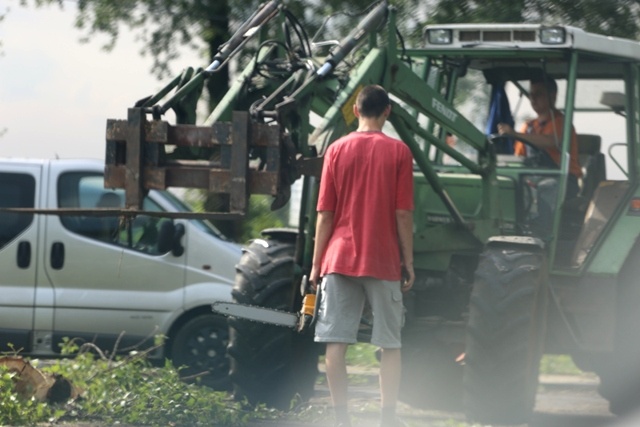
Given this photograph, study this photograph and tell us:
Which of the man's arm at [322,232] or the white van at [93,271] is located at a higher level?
the man's arm at [322,232]

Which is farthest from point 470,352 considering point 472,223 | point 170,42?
point 170,42

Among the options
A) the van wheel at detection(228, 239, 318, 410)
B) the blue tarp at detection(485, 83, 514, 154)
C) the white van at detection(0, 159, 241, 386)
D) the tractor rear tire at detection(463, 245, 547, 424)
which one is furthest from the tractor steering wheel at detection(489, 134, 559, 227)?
the white van at detection(0, 159, 241, 386)

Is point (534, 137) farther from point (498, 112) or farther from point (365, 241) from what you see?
point (365, 241)

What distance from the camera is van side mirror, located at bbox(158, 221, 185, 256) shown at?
11.6 meters

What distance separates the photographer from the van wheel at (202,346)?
1134 cm

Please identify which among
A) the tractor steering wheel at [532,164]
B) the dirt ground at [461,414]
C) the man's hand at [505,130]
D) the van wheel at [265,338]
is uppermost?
the man's hand at [505,130]

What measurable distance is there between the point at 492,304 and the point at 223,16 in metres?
6.49

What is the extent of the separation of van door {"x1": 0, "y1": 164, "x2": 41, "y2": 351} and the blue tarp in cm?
391

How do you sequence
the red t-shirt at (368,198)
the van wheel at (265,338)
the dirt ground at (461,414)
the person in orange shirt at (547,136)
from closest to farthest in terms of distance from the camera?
the red t-shirt at (368,198) → the dirt ground at (461,414) → the van wheel at (265,338) → the person in orange shirt at (547,136)

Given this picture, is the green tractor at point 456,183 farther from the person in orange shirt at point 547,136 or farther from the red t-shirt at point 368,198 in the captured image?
the red t-shirt at point 368,198

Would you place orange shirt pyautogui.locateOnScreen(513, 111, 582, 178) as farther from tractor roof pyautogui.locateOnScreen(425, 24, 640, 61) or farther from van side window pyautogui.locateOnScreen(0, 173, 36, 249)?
van side window pyautogui.locateOnScreen(0, 173, 36, 249)

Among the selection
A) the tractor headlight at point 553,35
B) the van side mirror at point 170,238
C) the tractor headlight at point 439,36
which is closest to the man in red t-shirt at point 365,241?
the tractor headlight at point 553,35

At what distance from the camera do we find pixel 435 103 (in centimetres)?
908

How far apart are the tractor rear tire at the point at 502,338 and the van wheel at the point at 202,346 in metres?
3.21
